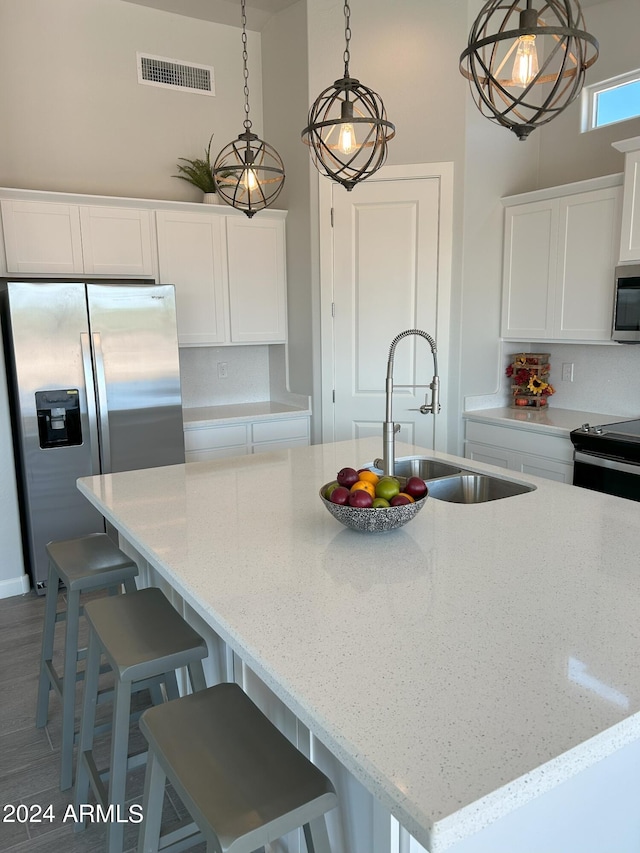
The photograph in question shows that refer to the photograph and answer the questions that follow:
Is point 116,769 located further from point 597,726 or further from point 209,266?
point 209,266

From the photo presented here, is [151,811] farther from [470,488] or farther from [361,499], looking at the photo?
[470,488]

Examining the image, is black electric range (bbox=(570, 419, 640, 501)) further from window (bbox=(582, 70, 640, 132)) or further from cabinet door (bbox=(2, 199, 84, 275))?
cabinet door (bbox=(2, 199, 84, 275))

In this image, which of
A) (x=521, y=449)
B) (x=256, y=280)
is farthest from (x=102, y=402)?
(x=521, y=449)

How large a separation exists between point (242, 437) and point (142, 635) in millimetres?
2557

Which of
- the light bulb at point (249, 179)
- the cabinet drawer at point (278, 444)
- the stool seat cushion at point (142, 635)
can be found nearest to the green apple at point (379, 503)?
the stool seat cushion at point (142, 635)

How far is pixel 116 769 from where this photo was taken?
157 cm

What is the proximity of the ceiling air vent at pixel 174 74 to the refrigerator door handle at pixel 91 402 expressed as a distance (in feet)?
6.38

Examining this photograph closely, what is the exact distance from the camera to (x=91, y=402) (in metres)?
3.53


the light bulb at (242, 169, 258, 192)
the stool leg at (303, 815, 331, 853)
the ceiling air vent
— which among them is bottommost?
the stool leg at (303, 815, 331, 853)

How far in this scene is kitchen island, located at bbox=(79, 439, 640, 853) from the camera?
86 cm

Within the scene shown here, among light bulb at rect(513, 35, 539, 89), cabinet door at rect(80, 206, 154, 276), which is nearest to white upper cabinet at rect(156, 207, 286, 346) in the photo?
cabinet door at rect(80, 206, 154, 276)

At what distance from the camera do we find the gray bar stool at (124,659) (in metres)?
1.56

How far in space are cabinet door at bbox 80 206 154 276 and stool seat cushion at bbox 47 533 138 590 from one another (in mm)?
2032

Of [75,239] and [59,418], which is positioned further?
[75,239]
